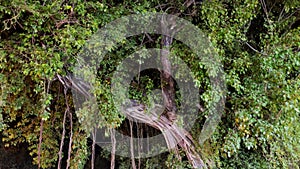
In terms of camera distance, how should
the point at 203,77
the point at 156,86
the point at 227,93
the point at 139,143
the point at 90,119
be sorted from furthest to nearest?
1. the point at 139,143
2. the point at 156,86
3. the point at 227,93
4. the point at 203,77
5. the point at 90,119

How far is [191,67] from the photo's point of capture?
200 centimetres

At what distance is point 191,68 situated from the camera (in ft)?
6.56

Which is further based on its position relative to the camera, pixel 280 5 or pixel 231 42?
pixel 280 5

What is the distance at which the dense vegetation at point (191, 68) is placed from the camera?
1692mm

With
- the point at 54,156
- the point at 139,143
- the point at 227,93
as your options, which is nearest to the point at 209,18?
the point at 227,93

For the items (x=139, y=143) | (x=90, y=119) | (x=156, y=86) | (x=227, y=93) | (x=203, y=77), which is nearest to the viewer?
(x=90, y=119)

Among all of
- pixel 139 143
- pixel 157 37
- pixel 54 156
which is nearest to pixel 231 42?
pixel 157 37

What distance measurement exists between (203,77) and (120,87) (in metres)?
0.61

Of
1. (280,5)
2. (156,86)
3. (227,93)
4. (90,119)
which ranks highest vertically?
(280,5)

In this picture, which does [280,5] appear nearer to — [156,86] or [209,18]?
[209,18]

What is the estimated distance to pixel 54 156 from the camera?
95.4 inches

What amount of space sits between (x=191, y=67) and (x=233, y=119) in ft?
2.00

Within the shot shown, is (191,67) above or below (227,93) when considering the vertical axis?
above

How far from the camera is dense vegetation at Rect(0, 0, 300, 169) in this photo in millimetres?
1692
